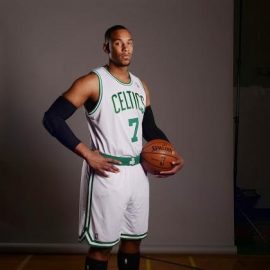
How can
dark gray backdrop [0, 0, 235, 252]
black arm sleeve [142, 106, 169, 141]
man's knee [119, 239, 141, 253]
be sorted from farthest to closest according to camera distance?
dark gray backdrop [0, 0, 235, 252], black arm sleeve [142, 106, 169, 141], man's knee [119, 239, 141, 253]

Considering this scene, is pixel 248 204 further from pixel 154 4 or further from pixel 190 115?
pixel 154 4

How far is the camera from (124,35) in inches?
79.4

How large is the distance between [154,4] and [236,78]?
4.92ft

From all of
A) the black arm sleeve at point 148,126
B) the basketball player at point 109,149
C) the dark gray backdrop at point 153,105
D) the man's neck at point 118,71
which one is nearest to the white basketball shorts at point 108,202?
the basketball player at point 109,149

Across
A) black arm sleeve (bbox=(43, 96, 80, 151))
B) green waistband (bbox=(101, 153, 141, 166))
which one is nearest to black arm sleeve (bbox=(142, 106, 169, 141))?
green waistband (bbox=(101, 153, 141, 166))

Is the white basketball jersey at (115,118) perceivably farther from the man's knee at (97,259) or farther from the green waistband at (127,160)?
the man's knee at (97,259)

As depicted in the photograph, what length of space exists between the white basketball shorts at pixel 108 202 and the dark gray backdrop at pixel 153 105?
1.14 metres

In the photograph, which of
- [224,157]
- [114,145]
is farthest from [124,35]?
[224,157]

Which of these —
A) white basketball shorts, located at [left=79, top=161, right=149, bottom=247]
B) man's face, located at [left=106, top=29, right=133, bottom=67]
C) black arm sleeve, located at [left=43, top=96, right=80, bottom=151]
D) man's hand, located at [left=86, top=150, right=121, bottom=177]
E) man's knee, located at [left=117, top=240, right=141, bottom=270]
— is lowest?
man's knee, located at [left=117, top=240, right=141, bottom=270]

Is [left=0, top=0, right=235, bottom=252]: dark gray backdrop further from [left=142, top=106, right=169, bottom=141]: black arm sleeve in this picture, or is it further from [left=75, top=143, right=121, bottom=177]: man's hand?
[left=75, top=143, right=121, bottom=177]: man's hand

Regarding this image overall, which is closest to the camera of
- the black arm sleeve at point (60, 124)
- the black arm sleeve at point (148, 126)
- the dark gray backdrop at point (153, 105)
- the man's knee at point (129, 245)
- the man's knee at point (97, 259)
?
the black arm sleeve at point (60, 124)

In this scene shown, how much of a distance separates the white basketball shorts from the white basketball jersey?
0.36 feet

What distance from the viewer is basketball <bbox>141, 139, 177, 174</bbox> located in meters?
2.05

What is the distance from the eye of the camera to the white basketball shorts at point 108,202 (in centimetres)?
195
